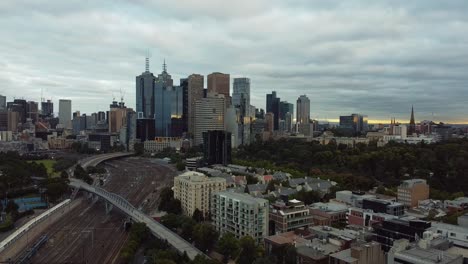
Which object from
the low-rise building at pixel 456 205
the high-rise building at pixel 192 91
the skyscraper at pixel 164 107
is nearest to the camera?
the low-rise building at pixel 456 205

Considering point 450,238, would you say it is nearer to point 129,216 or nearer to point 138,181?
point 129,216

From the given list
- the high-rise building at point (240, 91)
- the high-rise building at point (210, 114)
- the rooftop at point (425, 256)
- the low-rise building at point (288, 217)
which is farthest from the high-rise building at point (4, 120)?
the rooftop at point (425, 256)

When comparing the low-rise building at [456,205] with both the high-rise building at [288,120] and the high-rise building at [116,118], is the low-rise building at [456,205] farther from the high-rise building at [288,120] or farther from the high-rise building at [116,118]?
the high-rise building at [288,120]

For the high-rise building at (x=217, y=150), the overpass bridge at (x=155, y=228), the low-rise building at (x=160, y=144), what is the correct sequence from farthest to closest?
1. the low-rise building at (x=160, y=144)
2. the high-rise building at (x=217, y=150)
3. the overpass bridge at (x=155, y=228)

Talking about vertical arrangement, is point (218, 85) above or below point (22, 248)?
above

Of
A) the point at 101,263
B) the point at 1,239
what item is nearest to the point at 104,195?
the point at 1,239

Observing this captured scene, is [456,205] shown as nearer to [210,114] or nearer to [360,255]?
[360,255]

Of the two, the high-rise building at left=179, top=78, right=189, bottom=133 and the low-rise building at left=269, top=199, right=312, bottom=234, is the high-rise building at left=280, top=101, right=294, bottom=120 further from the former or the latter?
the low-rise building at left=269, top=199, right=312, bottom=234
